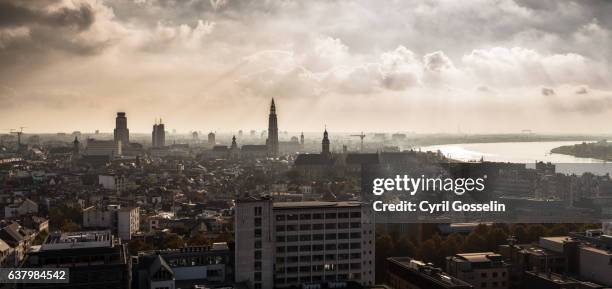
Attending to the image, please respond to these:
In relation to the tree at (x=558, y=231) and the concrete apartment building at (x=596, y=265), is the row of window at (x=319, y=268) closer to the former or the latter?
the concrete apartment building at (x=596, y=265)

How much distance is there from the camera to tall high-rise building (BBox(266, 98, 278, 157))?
288 ft

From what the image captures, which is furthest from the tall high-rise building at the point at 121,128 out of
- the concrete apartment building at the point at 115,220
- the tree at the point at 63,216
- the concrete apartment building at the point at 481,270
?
the concrete apartment building at the point at 481,270

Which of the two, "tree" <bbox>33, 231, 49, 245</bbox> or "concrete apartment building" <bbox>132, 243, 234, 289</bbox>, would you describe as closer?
"concrete apartment building" <bbox>132, 243, 234, 289</bbox>

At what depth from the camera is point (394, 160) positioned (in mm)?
62094

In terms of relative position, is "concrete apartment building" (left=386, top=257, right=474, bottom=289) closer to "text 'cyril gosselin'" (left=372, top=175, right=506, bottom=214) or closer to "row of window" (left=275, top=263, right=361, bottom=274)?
"row of window" (left=275, top=263, right=361, bottom=274)

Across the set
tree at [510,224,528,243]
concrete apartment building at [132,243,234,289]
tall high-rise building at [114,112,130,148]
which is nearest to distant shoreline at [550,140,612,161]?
tree at [510,224,528,243]

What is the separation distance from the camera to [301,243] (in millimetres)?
17453

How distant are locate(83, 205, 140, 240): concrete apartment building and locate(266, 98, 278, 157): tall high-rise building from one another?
5563 cm

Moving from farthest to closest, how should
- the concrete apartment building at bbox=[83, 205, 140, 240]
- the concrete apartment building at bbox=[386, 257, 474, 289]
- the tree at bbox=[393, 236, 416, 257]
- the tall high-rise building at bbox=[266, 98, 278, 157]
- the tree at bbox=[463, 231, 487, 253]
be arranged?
the tall high-rise building at bbox=[266, 98, 278, 157] < the concrete apartment building at bbox=[83, 205, 140, 240] < the tree at bbox=[463, 231, 487, 253] < the tree at bbox=[393, 236, 416, 257] < the concrete apartment building at bbox=[386, 257, 474, 289]

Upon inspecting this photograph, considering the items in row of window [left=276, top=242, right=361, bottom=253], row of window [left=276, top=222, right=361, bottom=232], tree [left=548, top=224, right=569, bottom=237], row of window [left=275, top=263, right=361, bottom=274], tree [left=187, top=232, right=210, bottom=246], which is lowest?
tree [left=187, top=232, right=210, bottom=246]

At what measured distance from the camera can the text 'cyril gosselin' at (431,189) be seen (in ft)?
89.7

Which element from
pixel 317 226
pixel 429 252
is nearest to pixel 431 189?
pixel 429 252

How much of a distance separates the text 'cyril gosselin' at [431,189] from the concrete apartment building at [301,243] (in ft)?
26.8

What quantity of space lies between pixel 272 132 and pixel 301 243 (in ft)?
→ 252
